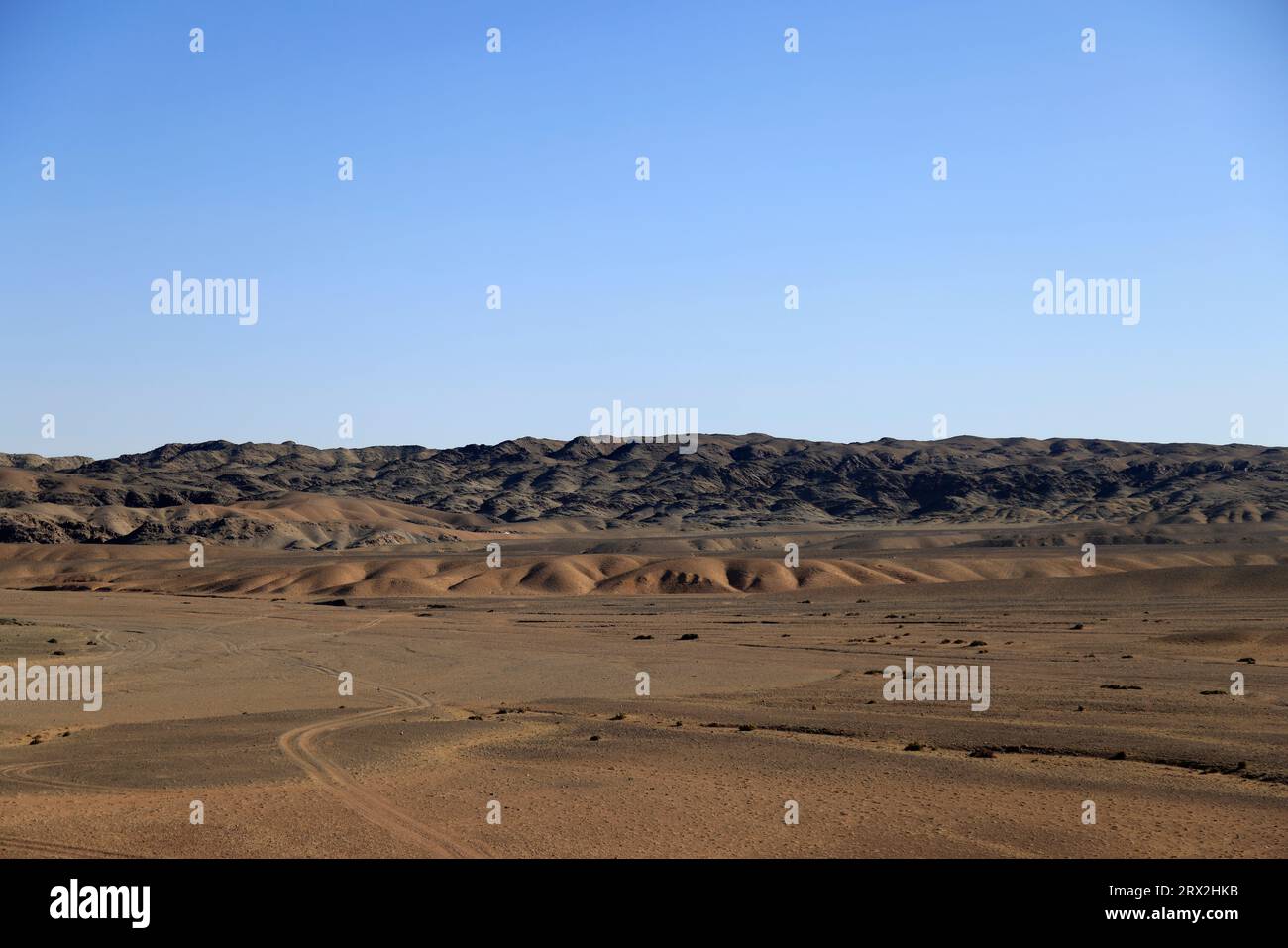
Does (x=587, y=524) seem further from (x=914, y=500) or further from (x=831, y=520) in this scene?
(x=914, y=500)

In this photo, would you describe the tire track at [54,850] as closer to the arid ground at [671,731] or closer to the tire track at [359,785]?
the arid ground at [671,731]

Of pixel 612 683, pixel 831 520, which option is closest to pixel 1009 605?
pixel 612 683

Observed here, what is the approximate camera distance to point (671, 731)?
25.3m

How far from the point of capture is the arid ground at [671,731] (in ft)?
54.0

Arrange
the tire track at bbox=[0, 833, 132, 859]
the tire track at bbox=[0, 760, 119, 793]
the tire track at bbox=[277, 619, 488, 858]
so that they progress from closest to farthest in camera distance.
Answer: the tire track at bbox=[0, 833, 132, 859] → the tire track at bbox=[277, 619, 488, 858] → the tire track at bbox=[0, 760, 119, 793]

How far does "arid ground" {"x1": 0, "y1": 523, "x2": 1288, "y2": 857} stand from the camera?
16469mm

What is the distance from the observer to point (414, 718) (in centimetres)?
2812

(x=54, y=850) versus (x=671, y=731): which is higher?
(x=54, y=850)
